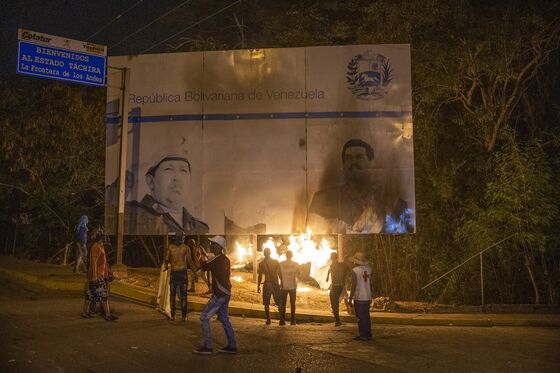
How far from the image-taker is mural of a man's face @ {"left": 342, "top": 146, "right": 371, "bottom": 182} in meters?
15.9

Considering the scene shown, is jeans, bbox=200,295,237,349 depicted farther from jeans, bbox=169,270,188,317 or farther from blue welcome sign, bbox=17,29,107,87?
blue welcome sign, bbox=17,29,107,87

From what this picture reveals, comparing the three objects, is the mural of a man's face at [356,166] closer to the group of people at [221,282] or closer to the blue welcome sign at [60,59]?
the group of people at [221,282]

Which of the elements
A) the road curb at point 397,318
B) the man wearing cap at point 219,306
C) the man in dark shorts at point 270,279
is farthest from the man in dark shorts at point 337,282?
the man wearing cap at point 219,306

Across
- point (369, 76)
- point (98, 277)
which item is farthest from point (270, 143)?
point (98, 277)

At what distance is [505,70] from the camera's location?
56.1ft

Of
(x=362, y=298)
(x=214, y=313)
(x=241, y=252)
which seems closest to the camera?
(x=214, y=313)

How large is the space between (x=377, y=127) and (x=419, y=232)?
4096 millimetres

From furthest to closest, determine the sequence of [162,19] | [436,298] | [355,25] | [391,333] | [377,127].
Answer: [162,19]
[355,25]
[436,298]
[377,127]
[391,333]

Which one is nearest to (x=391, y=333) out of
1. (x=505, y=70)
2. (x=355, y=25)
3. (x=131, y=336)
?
(x=131, y=336)

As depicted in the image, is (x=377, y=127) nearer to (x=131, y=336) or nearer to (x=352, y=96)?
(x=352, y=96)

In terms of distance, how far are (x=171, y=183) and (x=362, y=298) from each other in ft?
23.2

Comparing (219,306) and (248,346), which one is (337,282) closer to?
(248,346)

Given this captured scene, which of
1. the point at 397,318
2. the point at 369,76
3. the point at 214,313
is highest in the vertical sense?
the point at 369,76

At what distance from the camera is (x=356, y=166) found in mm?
15961
